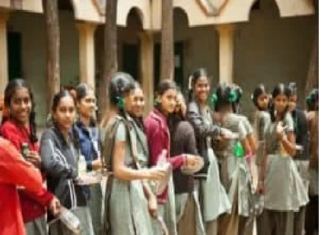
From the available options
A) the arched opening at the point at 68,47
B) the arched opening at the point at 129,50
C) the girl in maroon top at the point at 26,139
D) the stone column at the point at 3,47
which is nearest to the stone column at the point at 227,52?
the arched opening at the point at 129,50

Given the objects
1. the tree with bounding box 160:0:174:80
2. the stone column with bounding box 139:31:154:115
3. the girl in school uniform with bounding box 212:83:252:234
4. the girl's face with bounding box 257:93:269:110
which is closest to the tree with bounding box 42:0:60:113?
the tree with bounding box 160:0:174:80

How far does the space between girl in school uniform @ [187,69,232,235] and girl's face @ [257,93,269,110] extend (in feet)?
4.28

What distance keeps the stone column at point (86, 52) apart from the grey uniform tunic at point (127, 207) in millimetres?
11826

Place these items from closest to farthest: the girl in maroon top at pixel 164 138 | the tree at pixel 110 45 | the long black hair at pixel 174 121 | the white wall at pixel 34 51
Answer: the girl in maroon top at pixel 164 138
the long black hair at pixel 174 121
the tree at pixel 110 45
the white wall at pixel 34 51

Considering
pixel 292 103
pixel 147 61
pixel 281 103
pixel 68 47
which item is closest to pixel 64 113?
pixel 281 103

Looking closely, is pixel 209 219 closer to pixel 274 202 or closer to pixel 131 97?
pixel 274 202

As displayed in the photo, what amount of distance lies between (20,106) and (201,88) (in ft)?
5.88

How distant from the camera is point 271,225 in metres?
5.81

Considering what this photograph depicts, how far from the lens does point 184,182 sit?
4734 millimetres

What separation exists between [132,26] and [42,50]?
3.45m

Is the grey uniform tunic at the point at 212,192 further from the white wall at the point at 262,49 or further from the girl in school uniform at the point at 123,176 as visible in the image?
the white wall at the point at 262,49

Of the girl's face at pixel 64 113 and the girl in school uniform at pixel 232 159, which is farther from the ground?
the girl's face at pixel 64 113

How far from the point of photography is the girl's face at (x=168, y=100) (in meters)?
4.50

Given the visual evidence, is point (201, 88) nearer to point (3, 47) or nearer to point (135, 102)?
point (135, 102)
